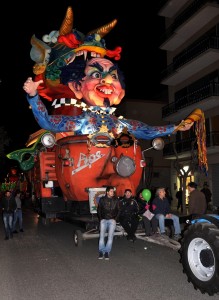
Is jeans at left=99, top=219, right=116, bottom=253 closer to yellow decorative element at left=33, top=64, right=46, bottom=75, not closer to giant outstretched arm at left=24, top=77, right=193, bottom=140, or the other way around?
giant outstretched arm at left=24, top=77, right=193, bottom=140

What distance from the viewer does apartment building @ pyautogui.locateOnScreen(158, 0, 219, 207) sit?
23.9 meters

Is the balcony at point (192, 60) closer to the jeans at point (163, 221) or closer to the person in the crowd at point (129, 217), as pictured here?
the jeans at point (163, 221)

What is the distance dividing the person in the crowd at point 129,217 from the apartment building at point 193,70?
15793 millimetres

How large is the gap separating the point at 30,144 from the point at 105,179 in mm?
3685

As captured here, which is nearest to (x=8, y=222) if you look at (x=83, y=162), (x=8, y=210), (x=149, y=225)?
(x=8, y=210)

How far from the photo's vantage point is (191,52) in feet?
86.6

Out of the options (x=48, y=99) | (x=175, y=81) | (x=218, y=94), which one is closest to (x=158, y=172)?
(x=175, y=81)

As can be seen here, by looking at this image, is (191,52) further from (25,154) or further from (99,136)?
(99,136)

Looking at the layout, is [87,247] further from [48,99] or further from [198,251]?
[48,99]

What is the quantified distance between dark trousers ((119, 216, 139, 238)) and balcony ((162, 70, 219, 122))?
1706 centimetres

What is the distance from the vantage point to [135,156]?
9.34 meters

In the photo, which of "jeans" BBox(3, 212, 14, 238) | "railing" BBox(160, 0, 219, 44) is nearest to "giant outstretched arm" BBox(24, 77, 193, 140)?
"jeans" BBox(3, 212, 14, 238)

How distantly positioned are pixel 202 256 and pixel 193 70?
76.1 ft

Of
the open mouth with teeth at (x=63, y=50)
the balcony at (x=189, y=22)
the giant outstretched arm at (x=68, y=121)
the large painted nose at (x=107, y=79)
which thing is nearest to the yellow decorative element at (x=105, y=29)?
the open mouth with teeth at (x=63, y=50)
